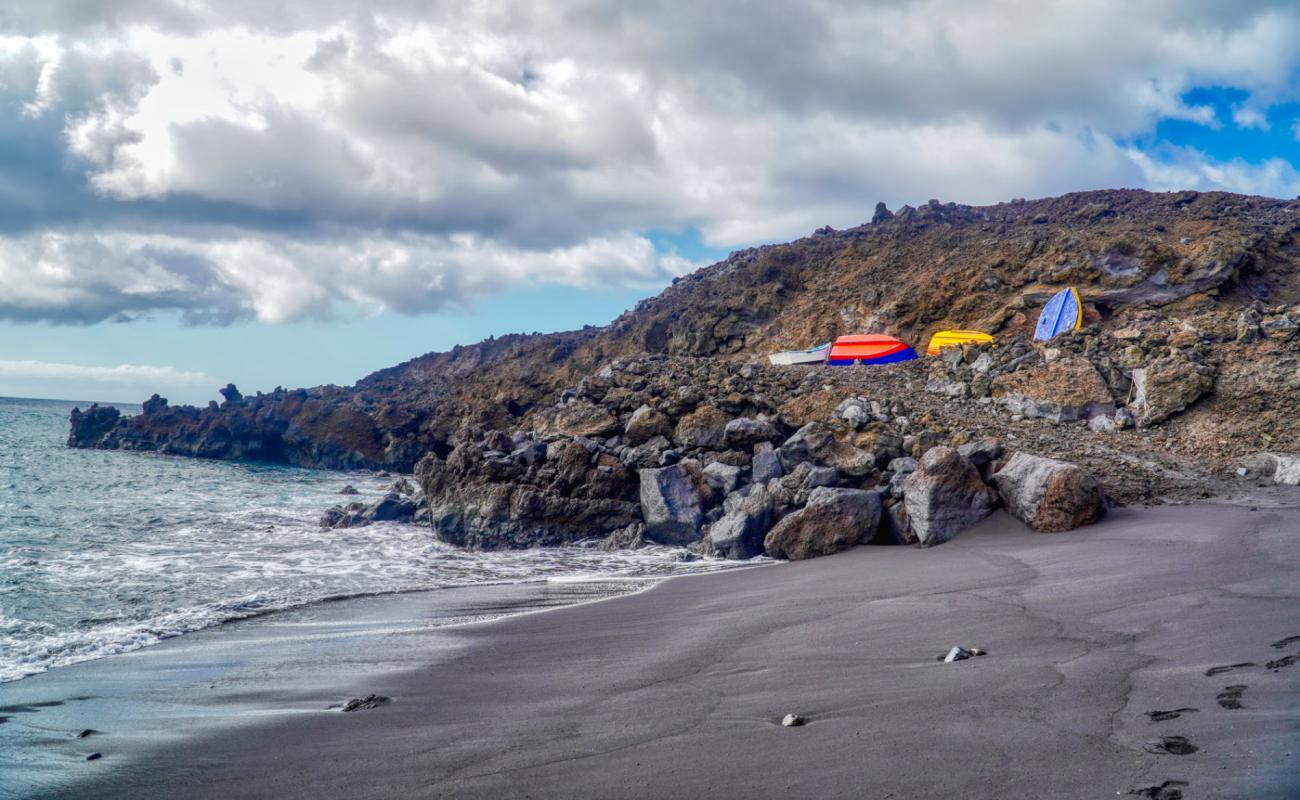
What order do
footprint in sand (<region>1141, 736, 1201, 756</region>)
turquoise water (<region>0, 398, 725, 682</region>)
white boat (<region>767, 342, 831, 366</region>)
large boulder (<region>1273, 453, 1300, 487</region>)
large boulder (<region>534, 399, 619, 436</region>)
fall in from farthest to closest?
white boat (<region>767, 342, 831, 366</region>), large boulder (<region>534, 399, 619, 436</region>), large boulder (<region>1273, 453, 1300, 487</region>), turquoise water (<region>0, 398, 725, 682</region>), footprint in sand (<region>1141, 736, 1201, 756</region>)

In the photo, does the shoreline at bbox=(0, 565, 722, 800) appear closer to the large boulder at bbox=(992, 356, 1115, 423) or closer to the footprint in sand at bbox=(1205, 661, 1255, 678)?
the footprint in sand at bbox=(1205, 661, 1255, 678)

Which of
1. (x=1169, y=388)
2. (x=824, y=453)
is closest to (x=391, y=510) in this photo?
(x=824, y=453)

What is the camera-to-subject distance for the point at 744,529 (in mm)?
12719

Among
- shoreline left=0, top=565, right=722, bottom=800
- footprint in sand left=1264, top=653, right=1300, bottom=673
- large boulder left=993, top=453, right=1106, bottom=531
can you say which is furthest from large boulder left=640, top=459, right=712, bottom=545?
footprint in sand left=1264, top=653, right=1300, bottom=673

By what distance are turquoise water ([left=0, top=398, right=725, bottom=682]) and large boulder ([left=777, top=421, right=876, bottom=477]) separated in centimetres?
289

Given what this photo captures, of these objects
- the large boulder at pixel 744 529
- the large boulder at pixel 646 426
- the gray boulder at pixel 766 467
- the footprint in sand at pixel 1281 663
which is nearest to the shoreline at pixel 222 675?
the large boulder at pixel 744 529

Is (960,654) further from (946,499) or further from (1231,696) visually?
(946,499)

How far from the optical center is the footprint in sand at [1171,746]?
138 inches

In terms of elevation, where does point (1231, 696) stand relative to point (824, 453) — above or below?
below

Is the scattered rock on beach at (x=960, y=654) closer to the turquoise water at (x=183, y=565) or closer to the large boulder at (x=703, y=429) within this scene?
the turquoise water at (x=183, y=565)

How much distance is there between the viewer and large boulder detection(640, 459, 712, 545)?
14.1 metres

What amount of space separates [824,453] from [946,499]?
3.26m

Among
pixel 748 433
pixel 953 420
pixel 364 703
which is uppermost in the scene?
pixel 953 420

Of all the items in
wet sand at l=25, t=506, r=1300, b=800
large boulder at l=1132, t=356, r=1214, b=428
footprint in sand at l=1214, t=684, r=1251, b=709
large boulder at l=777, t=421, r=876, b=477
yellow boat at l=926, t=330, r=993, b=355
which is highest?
yellow boat at l=926, t=330, r=993, b=355
